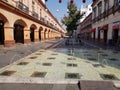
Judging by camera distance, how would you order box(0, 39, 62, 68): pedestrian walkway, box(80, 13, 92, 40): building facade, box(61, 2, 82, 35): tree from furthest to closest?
box(80, 13, 92, 40): building facade
box(61, 2, 82, 35): tree
box(0, 39, 62, 68): pedestrian walkway

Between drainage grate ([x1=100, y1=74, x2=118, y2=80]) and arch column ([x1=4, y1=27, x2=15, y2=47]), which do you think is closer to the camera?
drainage grate ([x1=100, y1=74, x2=118, y2=80])

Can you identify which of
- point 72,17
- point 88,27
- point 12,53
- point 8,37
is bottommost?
point 12,53

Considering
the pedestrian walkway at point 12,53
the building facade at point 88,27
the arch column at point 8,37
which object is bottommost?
the pedestrian walkway at point 12,53

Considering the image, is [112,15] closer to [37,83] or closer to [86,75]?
[86,75]

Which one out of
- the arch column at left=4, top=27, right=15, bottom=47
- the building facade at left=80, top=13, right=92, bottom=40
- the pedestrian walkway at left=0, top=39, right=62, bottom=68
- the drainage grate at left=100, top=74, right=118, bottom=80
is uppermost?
the building facade at left=80, top=13, right=92, bottom=40

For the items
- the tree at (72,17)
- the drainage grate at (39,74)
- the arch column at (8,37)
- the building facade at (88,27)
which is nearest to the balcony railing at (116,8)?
the arch column at (8,37)

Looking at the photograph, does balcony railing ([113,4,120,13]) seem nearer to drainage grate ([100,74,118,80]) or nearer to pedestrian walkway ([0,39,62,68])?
pedestrian walkway ([0,39,62,68])

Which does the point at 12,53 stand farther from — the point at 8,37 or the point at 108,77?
Answer: the point at 108,77

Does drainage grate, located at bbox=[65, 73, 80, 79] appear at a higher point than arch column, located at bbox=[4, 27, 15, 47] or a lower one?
lower

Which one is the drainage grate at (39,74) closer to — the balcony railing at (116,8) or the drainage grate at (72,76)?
the drainage grate at (72,76)

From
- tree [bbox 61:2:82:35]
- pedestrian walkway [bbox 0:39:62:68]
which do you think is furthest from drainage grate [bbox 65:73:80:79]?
tree [bbox 61:2:82:35]

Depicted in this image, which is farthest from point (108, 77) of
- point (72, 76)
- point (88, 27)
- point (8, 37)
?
point (88, 27)

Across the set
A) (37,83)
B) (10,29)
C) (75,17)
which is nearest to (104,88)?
(37,83)

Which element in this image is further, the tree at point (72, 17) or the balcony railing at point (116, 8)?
the tree at point (72, 17)
